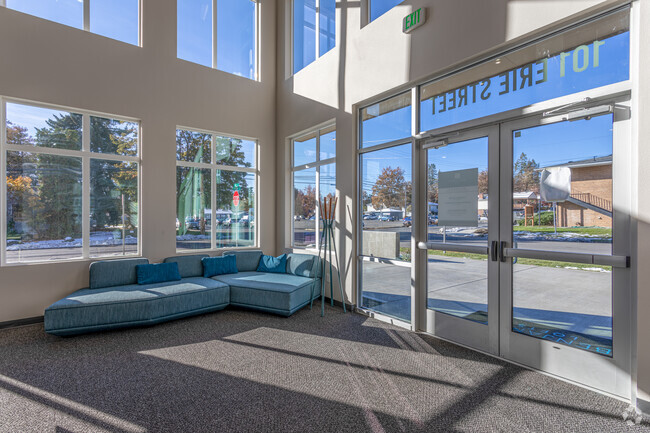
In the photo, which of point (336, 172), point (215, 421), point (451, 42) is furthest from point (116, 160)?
point (451, 42)

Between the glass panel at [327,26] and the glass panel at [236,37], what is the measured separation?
5.02 feet

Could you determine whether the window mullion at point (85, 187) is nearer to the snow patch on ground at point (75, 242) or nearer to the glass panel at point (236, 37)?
the snow patch on ground at point (75, 242)

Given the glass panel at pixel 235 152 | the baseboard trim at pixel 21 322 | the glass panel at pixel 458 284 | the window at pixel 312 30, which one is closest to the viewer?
the glass panel at pixel 458 284

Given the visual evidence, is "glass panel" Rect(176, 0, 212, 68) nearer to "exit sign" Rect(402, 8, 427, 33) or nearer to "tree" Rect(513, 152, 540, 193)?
"exit sign" Rect(402, 8, 427, 33)

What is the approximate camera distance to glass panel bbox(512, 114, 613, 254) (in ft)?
8.91

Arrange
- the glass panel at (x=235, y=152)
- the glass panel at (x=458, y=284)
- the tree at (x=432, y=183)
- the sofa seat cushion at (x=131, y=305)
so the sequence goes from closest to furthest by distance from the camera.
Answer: the glass panel at (x=458, y=284), the sofa seat cushion at (x=131, y=305), the tree at (x=432, y=183), the glass panel at (x=235, y=152)

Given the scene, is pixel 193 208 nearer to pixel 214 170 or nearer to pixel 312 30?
pixel 214 170

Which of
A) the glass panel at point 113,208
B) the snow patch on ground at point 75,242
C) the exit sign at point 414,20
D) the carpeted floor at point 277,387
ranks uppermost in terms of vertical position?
the exit sign at point 414,20

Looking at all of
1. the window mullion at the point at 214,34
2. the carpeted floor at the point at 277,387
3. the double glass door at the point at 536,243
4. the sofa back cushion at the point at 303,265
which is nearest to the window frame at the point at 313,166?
the sofa back cushion at the point at 303,265

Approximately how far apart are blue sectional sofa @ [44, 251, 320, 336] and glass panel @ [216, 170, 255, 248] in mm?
559

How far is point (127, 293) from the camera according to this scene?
4.22 meters

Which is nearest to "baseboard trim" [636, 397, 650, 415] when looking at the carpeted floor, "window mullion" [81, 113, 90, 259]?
the carpeted floor

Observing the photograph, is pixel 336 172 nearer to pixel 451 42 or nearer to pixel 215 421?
pixel 451 42

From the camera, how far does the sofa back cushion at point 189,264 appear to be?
5320 mm
